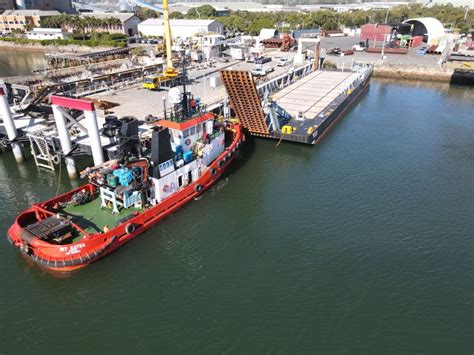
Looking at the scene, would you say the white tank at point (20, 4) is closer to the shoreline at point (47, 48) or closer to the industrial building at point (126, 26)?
the shoreline at point (47, 48)

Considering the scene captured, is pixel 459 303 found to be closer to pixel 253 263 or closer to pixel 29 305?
pixel 253 263

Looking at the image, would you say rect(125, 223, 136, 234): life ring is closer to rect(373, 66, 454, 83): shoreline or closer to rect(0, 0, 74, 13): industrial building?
rect(373, 66, 454, 83): shoreline

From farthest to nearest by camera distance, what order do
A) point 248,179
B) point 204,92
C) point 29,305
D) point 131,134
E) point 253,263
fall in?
point 204,92
point 248,179
point 131,134
point 253,263
point 29,305

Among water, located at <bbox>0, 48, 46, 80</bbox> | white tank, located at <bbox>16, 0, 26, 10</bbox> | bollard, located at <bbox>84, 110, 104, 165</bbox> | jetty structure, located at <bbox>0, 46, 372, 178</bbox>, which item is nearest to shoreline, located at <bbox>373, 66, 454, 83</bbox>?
jetty structure, located at <bbox>0, 46, 372, 178</bbox>

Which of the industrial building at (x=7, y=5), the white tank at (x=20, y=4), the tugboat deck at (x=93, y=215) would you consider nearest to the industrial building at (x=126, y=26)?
the white tank at (x=20, y=4)

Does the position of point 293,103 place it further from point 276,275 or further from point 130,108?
point 276,275

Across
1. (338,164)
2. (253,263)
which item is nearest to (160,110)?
(338,164)
